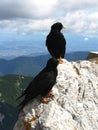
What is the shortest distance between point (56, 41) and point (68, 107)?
963 cm

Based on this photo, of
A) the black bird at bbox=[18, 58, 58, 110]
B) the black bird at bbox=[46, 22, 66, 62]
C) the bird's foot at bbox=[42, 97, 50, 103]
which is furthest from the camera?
the black bird at bbox=[46, 22, 66, 62]

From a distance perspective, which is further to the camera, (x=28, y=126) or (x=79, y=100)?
(x=79, y=100)

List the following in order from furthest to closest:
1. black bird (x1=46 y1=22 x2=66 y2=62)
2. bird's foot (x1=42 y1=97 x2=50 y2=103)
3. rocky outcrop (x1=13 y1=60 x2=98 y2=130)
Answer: black bird (x1=46 y1=22 x2=66 y2=62)
bird's foot (x1=42 y1=97 x2=50 y2=103)
rocky outcrop (x1=13 y1=60 x2=98 y2=130)

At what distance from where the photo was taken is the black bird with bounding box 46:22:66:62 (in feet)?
74.4

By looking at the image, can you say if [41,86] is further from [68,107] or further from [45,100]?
[68,107]

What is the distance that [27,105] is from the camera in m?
14.4

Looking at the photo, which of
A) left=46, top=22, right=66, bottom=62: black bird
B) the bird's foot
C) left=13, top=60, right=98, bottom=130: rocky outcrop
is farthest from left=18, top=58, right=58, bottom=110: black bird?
left=46, top=22, right=66, bottom=62: black bird

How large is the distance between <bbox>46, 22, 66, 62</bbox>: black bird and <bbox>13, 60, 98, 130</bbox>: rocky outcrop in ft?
22.9

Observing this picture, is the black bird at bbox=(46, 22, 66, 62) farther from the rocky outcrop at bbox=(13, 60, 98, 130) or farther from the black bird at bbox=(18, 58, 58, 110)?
the black bird at bbox=(18, 58, 58, 110)

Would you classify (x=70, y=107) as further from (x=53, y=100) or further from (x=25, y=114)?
(x=25, y=114)

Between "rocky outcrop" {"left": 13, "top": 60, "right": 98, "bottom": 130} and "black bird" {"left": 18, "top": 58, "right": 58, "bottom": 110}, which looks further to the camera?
"black bird" {"left": 18, "top": 58, "right": 58, "bottom": 110}

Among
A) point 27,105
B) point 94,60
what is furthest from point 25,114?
point 94,60

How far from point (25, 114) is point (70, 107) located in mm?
1779

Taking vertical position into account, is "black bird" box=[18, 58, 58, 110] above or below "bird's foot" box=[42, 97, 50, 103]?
above
